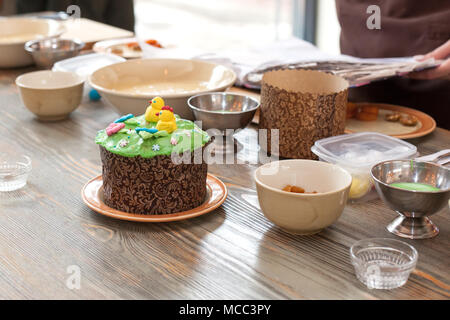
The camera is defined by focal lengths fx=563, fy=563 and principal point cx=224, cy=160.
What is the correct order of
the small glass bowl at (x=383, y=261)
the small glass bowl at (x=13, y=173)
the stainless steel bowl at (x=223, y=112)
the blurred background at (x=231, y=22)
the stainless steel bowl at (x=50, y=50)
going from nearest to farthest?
1. the small glass bowl at (x=383, y=261)
2. the small glass bowl at (x=13, y=173)
3. the stainless steel bowl at (x=223, y=112)
4. the stainless steel bowl at (x=50, y=50)
5. the blurred background at (x=231, y=22)

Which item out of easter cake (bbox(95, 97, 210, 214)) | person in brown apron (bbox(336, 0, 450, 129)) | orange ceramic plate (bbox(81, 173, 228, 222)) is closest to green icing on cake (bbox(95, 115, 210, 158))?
easter cake (bbox(95, 97, 210, 214))

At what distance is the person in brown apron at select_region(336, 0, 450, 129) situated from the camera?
67.8 inches

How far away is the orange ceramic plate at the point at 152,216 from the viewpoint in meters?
0.97

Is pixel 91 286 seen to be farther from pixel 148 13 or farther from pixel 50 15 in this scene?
pixel 148 13

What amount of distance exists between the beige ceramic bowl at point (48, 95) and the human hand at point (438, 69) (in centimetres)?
98

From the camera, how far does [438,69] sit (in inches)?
63.9

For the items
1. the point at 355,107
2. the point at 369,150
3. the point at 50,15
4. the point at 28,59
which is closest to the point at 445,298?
the point at 369,150

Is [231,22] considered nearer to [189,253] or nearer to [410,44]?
[410,44]

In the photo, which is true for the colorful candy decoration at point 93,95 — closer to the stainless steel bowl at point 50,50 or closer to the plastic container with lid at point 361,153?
the stainless steel bowl at point 50,50

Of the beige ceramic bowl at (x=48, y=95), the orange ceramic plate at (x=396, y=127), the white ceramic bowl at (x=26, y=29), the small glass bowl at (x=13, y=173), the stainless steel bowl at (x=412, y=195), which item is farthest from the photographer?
the white ceramic bowl at (x=26, y=29)

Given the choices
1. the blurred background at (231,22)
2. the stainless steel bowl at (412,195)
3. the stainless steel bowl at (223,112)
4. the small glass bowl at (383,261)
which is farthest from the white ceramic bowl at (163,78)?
the blurred background at (231,22)

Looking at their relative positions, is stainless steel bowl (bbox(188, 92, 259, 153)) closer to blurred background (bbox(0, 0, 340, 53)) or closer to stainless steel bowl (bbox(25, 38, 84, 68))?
stainless steel bowl (bbox(25, 38, 84, 68))

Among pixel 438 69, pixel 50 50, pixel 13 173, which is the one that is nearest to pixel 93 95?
pixel 50 50

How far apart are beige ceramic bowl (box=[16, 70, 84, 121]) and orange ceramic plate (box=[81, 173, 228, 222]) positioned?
444mm
